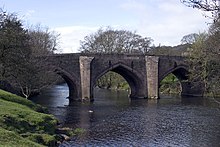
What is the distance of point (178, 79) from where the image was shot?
238ft

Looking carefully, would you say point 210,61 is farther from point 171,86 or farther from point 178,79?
point 171,86

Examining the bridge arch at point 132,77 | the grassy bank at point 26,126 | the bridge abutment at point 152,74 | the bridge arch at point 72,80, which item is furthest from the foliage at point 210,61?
the bridge arch at point 72,80

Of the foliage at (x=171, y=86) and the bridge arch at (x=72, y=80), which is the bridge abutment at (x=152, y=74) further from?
the foliage at (x=171, y=86)

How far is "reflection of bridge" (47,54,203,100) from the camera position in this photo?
54438mm

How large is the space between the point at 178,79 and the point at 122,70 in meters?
15.3

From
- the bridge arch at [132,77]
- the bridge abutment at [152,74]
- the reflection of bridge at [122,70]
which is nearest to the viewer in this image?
the reflection of bridge at [122,70]

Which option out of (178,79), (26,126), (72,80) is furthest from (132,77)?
(26,126)

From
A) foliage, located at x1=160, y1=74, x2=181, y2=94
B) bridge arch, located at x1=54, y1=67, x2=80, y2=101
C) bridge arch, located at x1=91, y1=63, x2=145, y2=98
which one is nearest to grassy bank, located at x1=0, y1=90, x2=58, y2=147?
bridge arch, located at x1=54, y1=67, x2=80, y2=101

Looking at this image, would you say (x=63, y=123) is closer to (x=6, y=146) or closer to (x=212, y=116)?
(x=212, y=116)

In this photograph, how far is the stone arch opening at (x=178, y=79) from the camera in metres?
65.2

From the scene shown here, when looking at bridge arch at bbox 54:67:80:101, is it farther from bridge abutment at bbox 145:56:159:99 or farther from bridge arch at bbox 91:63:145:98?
bridge abutment at bbox 145:56:159:99

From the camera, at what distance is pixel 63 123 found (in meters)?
32.8

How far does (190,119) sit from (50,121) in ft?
48.4

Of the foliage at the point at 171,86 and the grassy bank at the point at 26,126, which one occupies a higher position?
the foliage at the point at 171,86
